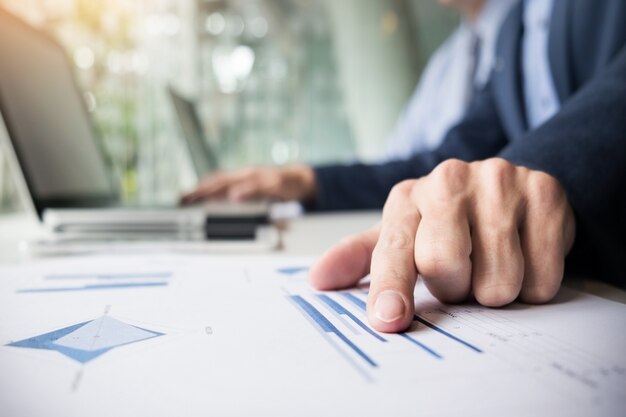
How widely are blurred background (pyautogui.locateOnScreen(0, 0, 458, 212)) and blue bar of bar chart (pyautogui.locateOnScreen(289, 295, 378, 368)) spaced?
7.80 ft

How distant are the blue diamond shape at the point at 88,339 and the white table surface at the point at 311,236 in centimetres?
32

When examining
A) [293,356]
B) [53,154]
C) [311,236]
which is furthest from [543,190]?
[53,154]

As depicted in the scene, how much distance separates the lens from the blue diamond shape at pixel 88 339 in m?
0.27

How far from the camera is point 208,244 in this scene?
0.68 metres

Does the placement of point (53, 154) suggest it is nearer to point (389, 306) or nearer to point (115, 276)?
point (115, 276)

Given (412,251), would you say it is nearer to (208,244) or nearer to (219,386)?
(219,386)

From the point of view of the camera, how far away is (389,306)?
0.31 metres

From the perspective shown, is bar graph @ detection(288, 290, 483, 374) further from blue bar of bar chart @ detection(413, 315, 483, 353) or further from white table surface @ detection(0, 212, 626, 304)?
white table surface @ detection(0, 212, 626, 304)

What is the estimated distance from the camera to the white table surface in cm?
44

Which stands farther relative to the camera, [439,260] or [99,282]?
[99,282]

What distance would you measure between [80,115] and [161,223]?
46 centimetres

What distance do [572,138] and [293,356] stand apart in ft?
1.09

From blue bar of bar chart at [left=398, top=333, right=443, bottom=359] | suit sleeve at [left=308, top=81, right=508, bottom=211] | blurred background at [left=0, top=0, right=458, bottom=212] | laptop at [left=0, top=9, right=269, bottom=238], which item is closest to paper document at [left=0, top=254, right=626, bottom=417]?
blue bar of bar chart at [left=398, top=333, right=443, bottom=359]

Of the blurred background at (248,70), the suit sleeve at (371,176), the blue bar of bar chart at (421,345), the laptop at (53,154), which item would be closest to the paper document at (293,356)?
the blue bar of bar chart at (421,345)
